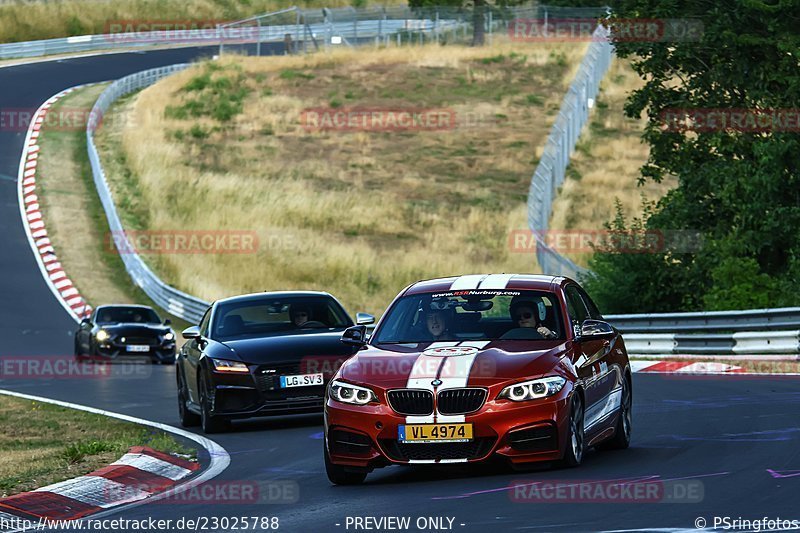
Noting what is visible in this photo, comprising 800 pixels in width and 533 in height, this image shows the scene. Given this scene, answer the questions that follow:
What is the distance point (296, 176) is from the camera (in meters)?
54.4

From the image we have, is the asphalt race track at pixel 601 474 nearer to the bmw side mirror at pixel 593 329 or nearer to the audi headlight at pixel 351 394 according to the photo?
the audi headlight at pixel 351 394

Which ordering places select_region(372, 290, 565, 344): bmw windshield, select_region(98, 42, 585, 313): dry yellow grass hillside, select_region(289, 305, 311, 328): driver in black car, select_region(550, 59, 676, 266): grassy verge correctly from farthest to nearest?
select_region(550, 59, 676, 266): grassy verge → select_region(98, 42, 585, 313): dry yellow grass hillside → select_region(289, 305, 311, 328): driver in black car → select_region(372, 290, 565, 344): bmw windshield

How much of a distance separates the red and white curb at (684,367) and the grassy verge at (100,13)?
65.1m

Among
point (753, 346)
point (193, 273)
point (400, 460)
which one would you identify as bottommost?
point (193, 273)

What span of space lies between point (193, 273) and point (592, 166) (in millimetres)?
17906

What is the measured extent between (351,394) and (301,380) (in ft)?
16.6

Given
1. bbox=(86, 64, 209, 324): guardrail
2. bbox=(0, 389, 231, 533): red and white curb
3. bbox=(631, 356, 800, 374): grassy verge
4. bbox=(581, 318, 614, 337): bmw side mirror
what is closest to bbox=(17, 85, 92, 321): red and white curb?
bbox=(86, 64, 209, 324): guardrail

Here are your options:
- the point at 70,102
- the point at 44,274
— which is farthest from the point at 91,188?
the point at 70,102

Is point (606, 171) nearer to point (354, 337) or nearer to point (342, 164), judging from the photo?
point (342, 164)

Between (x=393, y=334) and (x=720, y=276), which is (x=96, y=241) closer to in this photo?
(x=720, y=276)

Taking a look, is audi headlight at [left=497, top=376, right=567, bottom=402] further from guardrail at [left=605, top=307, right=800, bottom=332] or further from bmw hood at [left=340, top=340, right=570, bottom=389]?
guardrail at [left=605, top=307, right=800, bottom=332]

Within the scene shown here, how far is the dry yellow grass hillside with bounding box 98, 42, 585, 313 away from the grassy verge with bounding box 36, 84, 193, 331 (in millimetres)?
1122

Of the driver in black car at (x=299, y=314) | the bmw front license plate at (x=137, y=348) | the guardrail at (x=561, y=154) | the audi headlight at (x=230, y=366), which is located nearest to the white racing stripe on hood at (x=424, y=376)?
the audi headlight at (x=230, y=366)

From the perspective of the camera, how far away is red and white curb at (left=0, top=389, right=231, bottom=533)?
10602mm
